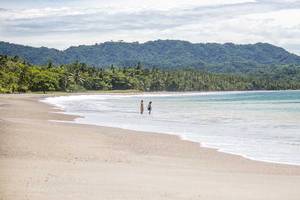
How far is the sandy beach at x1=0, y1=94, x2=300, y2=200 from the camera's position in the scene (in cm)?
978

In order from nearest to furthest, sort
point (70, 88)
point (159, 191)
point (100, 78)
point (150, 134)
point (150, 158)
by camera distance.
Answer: point (159, 191), point (150, 158), point (150, 134), point (70, 88), point (100, 78)

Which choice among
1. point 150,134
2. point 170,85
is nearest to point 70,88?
point 170,85

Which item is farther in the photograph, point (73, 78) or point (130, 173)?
point (73, 78)

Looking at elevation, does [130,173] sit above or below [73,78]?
below

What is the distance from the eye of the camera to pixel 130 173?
12.1m

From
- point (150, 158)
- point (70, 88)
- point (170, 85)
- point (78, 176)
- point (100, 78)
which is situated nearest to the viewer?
point (78, 176)

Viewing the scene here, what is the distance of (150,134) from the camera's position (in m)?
24.3

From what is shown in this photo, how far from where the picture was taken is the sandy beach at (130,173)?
978 centimetres

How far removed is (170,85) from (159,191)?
184m

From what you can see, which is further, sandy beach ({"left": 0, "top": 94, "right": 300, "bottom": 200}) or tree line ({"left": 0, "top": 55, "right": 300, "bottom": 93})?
tree line ({"left": 0, "top": 55, "right": 300, "bottom": 93})

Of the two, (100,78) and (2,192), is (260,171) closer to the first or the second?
(2,192)

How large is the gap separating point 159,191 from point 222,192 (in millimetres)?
1236

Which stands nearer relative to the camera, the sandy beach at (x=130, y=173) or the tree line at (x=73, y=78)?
the sandy beach at (x=130, y=173)

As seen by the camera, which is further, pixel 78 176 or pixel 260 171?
pixel 260 171
